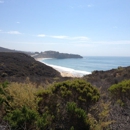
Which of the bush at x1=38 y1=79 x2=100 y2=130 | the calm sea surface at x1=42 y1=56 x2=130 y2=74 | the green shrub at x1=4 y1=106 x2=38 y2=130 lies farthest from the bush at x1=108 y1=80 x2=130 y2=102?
the calm sea surface at x1=42 y1=56 x2=130 y2=74

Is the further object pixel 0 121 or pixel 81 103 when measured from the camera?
pixel 81 103

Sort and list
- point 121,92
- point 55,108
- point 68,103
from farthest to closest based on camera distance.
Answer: point 121,92, point 55,108, point 68,103

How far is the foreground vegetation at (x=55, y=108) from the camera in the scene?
4973 mm

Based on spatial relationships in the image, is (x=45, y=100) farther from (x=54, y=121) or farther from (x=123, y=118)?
(x=123, y=118)

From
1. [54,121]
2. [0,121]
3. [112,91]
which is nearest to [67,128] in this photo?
[54,121]

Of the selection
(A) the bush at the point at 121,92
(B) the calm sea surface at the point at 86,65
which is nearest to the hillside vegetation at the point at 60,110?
(A) the bush at the point at 121,92

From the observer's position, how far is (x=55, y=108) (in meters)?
5.60

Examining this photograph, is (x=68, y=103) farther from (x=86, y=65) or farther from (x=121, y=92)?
(x=86, y=65)

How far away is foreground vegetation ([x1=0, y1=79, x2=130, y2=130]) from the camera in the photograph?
4973 millimetres

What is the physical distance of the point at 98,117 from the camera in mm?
5648

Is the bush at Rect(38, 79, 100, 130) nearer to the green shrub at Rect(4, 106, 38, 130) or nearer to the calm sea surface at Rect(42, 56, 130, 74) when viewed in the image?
the green shrub at Rect(4, 106, 38, 130)

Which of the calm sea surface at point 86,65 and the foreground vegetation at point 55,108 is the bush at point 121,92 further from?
the calm sea surface at point 86,65

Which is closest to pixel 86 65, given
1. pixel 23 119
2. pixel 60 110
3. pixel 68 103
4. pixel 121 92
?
pixel 121 92

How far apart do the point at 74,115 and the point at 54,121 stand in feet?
1.84
